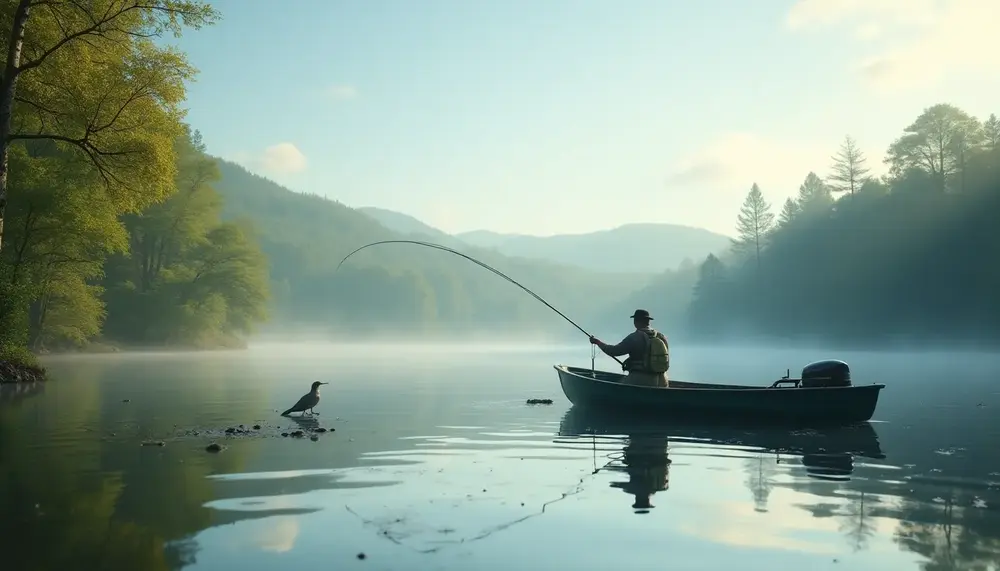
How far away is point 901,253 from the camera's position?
8106cm

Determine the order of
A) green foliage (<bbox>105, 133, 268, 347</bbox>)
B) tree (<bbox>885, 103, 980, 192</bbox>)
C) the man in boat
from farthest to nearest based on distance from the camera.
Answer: tree (<bbox>885, 103, 980, 192</bbox>)
green foliage (<bbox>105, 133, 268, 347</bbox>)
the man in boat

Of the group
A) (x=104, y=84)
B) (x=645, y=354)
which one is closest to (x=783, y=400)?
(x=645, y=354)

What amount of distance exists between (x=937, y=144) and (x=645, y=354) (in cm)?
8136

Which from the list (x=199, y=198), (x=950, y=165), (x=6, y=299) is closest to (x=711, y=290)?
Result: (x=950, y=165)

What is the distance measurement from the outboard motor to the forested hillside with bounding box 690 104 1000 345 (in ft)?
208

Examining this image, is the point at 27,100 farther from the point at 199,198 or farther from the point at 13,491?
the point at 199,198

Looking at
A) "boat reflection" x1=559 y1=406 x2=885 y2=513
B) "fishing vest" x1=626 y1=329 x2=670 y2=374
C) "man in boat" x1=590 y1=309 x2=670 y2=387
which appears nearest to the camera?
"boat reflection" x1=559 y1=406 x2=885 y2=513

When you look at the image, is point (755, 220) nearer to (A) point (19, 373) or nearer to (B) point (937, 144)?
(B) point (937, 144)

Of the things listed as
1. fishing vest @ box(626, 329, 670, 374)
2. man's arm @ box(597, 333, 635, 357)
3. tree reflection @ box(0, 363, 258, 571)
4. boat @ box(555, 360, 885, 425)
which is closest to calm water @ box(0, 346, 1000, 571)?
tree reflection @ box(0, 363, 258, 571)

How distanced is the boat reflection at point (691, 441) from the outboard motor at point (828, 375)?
0.98 meters

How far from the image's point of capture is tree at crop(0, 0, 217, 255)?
1875 cm

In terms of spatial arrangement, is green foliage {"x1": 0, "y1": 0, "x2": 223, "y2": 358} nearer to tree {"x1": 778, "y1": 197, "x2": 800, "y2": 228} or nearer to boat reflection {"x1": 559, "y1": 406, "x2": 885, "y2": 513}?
boat reflection {"x1": 559, "y1": 406, "x2": 885, "y2": 513}

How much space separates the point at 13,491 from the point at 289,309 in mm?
179973

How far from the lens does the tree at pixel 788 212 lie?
104 metres
